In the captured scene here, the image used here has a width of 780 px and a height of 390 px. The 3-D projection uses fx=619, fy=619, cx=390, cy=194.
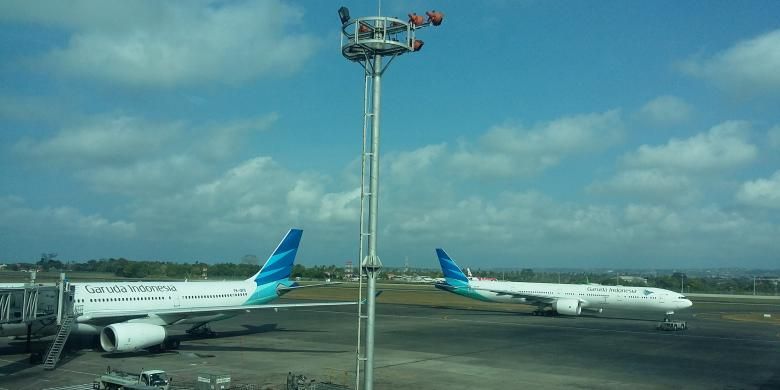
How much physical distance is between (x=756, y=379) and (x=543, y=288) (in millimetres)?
37016

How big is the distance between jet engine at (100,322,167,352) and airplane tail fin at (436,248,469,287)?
143ft

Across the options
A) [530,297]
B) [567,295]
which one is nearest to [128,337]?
[530,297]

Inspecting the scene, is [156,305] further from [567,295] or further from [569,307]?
[567,295]

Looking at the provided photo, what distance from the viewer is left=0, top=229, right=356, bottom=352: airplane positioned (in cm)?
3009

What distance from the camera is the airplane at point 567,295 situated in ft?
195

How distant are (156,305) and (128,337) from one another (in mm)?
6572

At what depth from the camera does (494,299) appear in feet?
225

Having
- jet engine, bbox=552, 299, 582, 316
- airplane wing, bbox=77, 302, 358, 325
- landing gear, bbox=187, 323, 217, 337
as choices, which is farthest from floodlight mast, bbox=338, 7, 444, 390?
jet engine, bbox=552, 299, 582, 316

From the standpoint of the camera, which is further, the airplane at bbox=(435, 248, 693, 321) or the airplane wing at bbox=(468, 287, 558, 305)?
the airplane wing at bbox=(468, 287, 558, 305)

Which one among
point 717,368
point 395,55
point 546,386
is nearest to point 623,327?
point 717,368

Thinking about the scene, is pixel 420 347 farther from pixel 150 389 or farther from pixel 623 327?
pixel 623 327

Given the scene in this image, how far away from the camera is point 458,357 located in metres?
33.2

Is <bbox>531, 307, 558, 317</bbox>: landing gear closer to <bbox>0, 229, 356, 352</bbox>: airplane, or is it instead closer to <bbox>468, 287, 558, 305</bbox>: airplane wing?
<bbox>468, 287, 558, 305</bbox>: airplane wing

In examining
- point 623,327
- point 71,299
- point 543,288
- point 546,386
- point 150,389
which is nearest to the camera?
point 150,389
